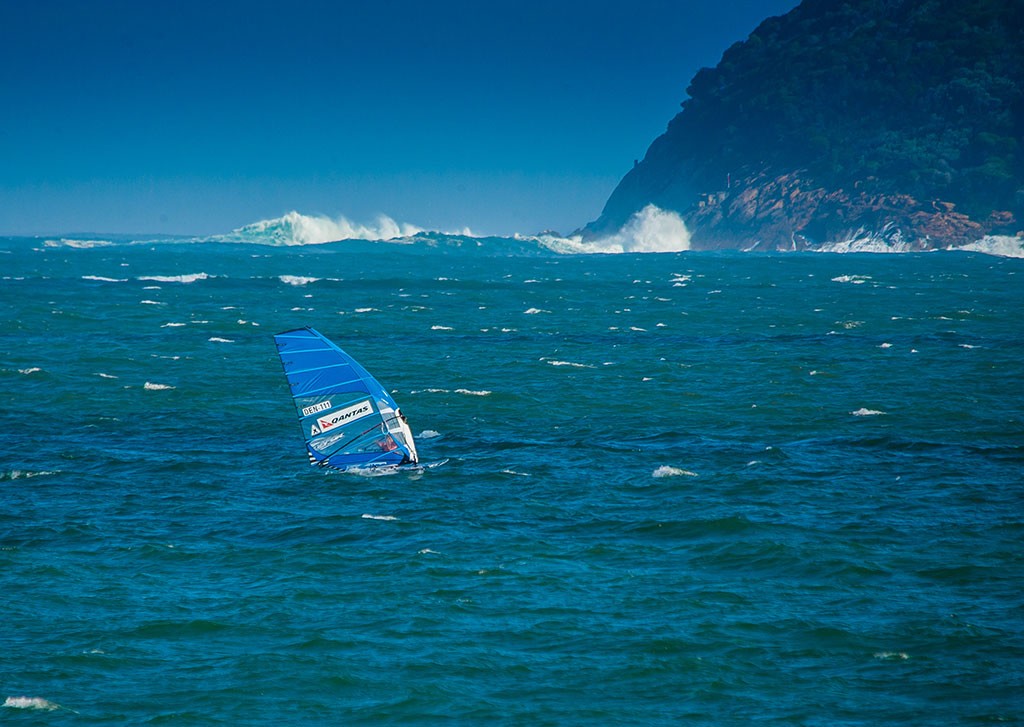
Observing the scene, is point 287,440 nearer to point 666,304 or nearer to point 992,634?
point 992,634

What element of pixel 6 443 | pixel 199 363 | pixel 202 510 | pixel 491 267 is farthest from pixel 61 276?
pixel 202 510

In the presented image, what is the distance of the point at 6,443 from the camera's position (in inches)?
1721

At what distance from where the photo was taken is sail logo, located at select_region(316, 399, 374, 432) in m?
38.8

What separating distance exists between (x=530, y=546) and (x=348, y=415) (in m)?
9.75

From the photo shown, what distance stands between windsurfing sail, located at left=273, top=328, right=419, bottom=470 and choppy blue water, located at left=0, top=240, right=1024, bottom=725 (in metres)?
1.28

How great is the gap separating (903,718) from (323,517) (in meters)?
17.3

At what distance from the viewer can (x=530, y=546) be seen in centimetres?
3156

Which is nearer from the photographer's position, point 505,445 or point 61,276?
point 505,445

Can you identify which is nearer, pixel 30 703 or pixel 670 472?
pixel 30 703

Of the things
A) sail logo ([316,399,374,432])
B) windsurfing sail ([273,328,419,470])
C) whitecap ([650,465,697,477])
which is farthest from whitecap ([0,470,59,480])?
whitecap ([650,465,697,477])

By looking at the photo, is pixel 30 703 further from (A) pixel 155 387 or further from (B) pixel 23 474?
(A) pixel 155 387

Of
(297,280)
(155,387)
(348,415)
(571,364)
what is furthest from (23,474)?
(297,280)

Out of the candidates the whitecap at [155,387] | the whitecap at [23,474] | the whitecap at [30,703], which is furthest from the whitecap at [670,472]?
the whitecap at [155,387]

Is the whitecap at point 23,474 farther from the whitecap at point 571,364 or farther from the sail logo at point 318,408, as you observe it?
the whitecap at point 571,364
